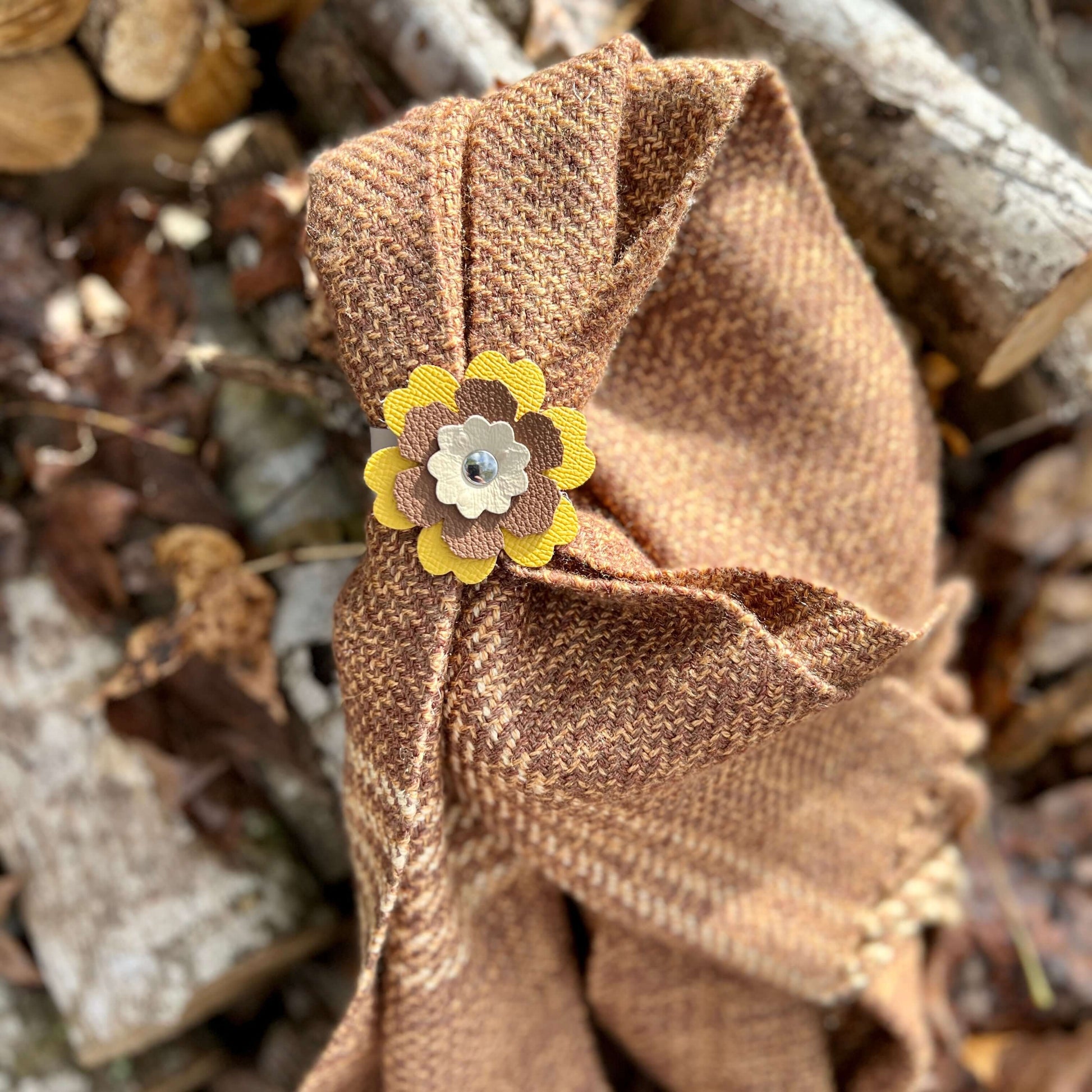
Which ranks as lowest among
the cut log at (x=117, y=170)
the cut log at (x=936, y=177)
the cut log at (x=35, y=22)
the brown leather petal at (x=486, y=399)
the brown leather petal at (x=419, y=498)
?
the cut log at (x=117, y=170)

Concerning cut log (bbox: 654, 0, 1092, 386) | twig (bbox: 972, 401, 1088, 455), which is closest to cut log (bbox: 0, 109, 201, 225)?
cut log (bbox: 654, 0, 1092, 386)

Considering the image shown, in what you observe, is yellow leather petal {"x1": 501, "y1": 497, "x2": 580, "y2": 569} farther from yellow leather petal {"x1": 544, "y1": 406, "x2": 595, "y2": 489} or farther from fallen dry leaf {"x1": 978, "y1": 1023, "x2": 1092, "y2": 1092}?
fallen dry leaf {"x1": 978, "y1": 1023, "x2": 1092, "y2": 1092}

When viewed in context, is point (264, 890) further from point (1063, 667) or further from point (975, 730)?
point (1063, 667)

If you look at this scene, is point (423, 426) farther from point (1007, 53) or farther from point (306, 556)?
point (1007, 53)

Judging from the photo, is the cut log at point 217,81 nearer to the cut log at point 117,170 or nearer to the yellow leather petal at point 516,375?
the cut log at point 117,170

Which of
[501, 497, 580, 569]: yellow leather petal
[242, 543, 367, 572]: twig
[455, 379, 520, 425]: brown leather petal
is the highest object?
[455, 379, 520, 425]: brown leather petal

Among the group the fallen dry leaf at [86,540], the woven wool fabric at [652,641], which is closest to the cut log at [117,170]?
the fallen dry leaf at [86,540]

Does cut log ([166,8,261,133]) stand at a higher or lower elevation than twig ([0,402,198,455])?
higher
